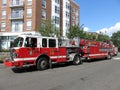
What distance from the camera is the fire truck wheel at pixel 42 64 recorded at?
49.8 ft

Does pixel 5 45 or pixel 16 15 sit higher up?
pixel 16 15

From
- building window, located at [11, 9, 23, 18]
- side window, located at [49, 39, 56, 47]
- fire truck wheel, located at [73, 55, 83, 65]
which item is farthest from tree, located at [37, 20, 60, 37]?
side window, located at [49, 39, 56, 47]

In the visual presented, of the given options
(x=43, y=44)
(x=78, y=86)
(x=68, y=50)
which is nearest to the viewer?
(x=78, y=86)

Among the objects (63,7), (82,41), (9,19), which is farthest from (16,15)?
(82,41)

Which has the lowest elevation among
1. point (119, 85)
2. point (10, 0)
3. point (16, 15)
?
point (119, 85)

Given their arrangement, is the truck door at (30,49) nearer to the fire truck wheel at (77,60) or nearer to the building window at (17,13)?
the fire truck wheel at (77,60)

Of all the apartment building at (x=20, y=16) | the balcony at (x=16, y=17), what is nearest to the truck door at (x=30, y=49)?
the apartment building at (x=20, y=16)

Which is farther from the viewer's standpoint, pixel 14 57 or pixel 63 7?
pixel 63 7

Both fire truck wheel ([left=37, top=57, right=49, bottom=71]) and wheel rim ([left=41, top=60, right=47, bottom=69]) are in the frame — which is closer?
fire truck wheel ([left=37, top=57, right=49, bottom=71])

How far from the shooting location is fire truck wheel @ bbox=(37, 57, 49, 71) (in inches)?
598

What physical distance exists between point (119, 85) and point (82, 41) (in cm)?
1157

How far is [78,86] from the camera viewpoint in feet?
31.4

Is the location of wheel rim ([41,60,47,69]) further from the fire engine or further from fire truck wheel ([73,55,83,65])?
fire truck wheel ([73,55,83,65])

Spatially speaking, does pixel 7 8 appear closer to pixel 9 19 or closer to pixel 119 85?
pixel 9 19
